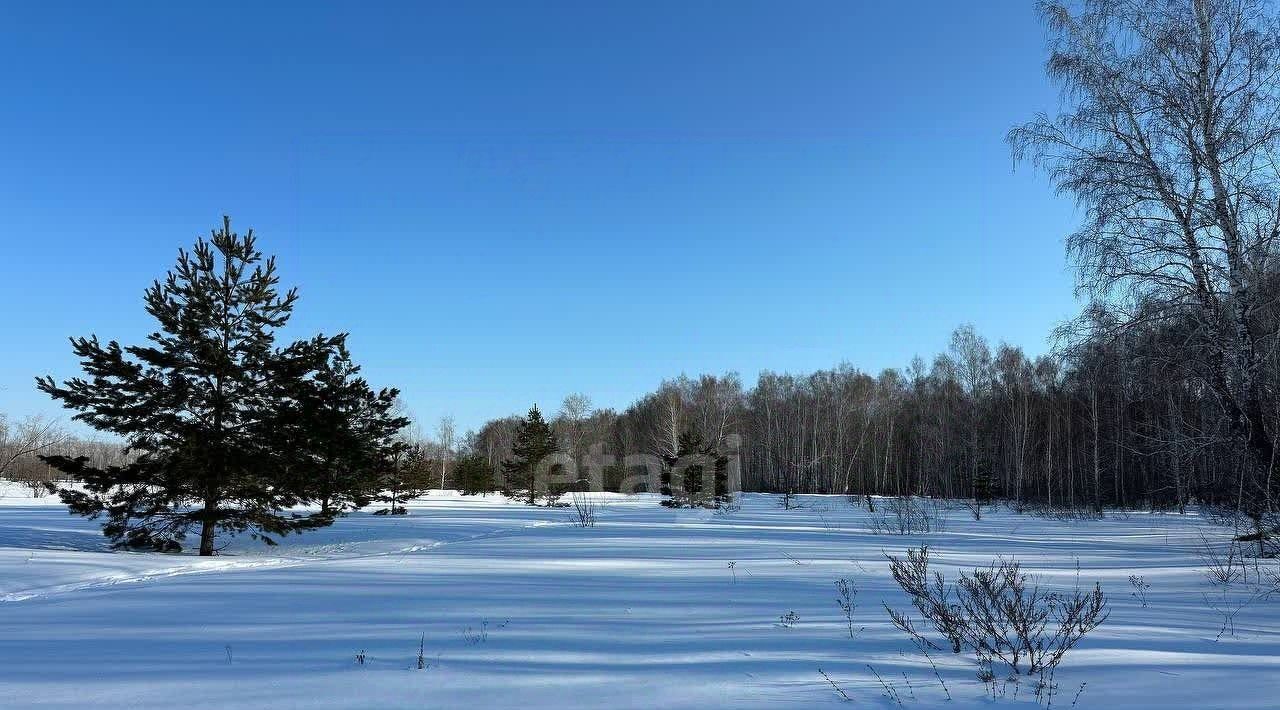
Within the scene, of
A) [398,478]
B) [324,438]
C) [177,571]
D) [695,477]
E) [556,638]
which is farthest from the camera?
[695,477]

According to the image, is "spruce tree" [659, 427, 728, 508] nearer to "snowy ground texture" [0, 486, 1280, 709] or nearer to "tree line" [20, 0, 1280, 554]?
"tree line" [20, 0, 1280, 554]

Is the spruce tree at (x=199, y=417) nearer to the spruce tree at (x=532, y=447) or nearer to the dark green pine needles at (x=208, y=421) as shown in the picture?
the dark green pine needles at (x=208, y=421)

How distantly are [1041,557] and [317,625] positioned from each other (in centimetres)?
1012

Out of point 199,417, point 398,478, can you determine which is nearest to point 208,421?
point 199,417

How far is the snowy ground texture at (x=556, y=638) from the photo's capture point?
10.8 feet

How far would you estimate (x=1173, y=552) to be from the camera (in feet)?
35.4

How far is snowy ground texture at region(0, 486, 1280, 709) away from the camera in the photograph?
329 centimetres

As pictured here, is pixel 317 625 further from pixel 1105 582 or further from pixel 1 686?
pixel 1105 582

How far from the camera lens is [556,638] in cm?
445

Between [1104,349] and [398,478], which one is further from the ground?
[1104,349]

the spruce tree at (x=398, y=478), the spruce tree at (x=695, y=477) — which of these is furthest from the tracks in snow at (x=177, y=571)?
the spruce tree at (x=695, y=477)

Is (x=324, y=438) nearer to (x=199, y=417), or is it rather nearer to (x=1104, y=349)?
(x=199, y=417)

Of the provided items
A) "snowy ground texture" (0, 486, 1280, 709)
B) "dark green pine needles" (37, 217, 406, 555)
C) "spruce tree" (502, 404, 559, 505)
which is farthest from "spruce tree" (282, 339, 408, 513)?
"spruce tree" (502, 404, 559, 505)

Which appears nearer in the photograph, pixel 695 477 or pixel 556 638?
pixel 556 638
